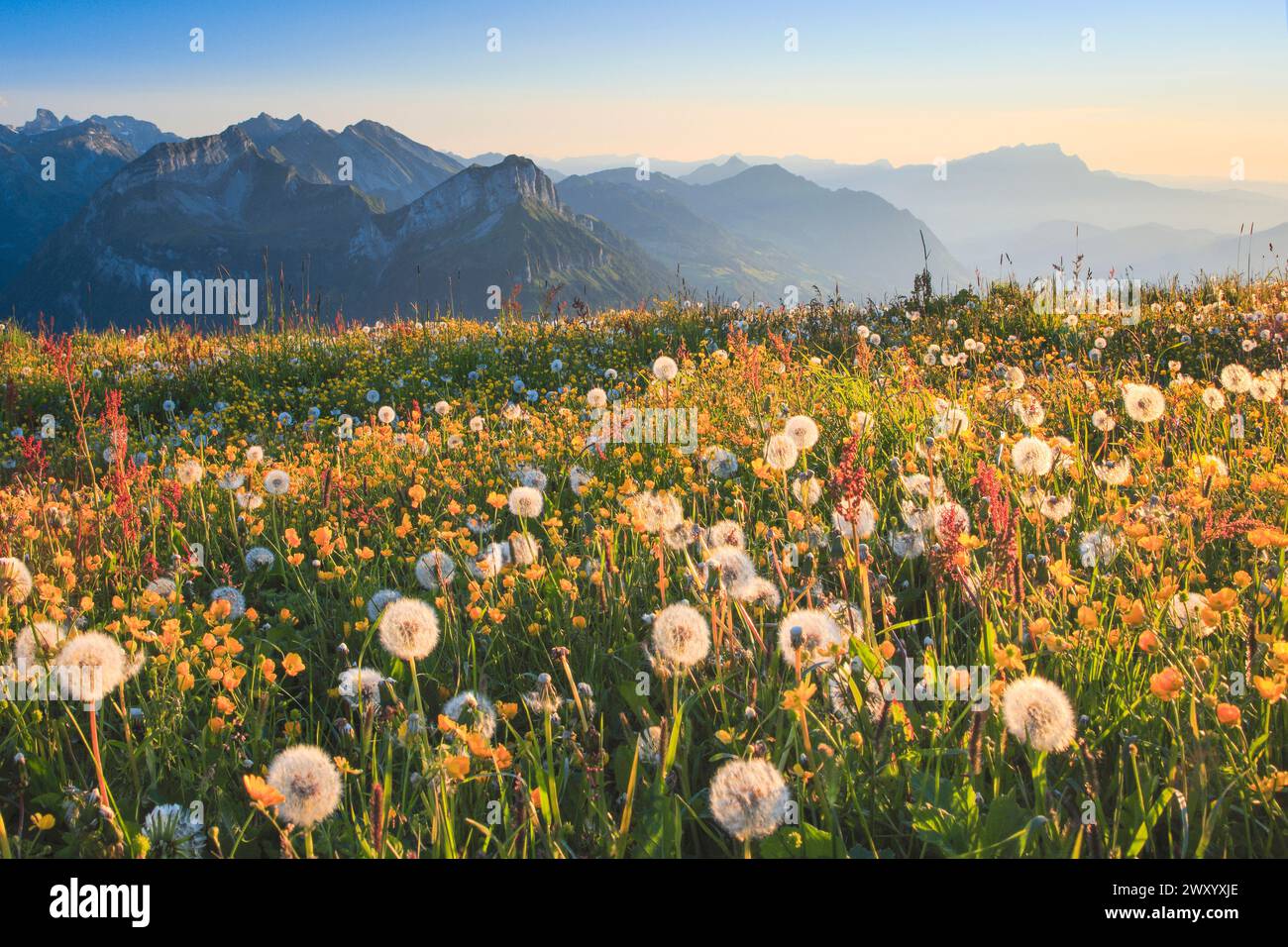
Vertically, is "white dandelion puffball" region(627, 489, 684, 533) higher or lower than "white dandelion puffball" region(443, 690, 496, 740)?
higher

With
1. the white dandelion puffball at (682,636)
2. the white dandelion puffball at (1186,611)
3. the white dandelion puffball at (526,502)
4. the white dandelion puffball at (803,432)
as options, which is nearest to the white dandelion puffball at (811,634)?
the white dandelion puffball at (682,636)

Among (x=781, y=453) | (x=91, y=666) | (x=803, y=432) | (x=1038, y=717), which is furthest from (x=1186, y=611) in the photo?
(x=91, y=666)

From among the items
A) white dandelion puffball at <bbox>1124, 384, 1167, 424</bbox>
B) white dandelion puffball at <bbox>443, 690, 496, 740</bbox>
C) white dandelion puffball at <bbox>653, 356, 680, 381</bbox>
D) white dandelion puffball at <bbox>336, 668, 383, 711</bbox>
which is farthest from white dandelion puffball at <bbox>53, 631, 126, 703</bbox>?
white dandelion puffball at <bbox>1124, 384, 1167, 424</bbox>

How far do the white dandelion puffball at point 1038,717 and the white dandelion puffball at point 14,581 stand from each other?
3.36 metres

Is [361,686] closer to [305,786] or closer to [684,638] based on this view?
[305,786]

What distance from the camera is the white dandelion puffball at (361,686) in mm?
2316

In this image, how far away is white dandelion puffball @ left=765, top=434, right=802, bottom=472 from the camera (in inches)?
146

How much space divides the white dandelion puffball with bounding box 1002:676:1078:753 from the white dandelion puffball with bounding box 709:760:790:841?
60 cm

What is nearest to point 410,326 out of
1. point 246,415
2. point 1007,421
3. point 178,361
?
point 178,361

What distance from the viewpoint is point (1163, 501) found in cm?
328

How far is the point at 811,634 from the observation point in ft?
7.57

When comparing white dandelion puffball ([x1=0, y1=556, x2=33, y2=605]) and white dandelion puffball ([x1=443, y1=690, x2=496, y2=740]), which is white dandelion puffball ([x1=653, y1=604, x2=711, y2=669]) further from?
white dandelion puffball ([x1=0, y1=556, x2=33, y2=605])

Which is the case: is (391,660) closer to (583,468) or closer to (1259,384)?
(583,468)

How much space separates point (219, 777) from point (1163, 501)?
3.56 m
